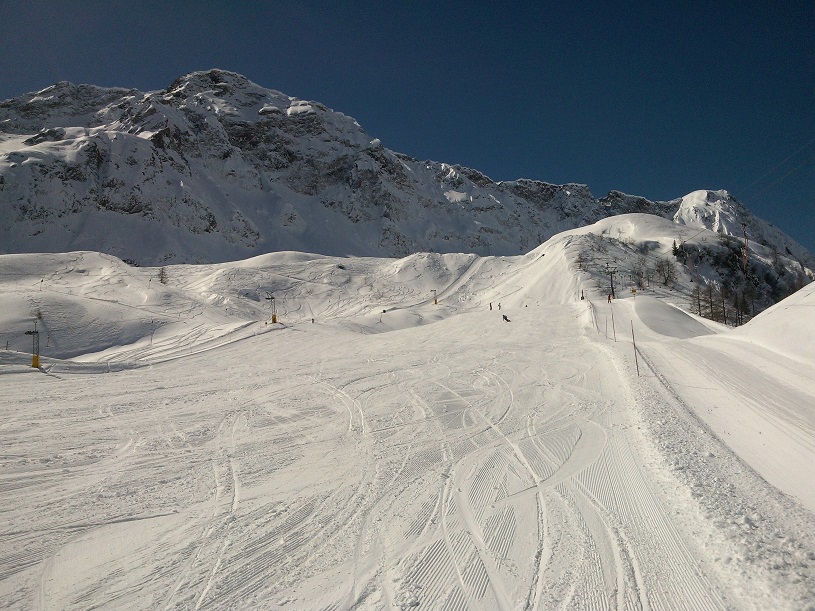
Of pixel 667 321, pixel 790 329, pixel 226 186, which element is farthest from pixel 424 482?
pixel 226 186

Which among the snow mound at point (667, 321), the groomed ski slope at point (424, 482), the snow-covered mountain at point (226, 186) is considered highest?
the snow-covered mountain at point (226, 186)

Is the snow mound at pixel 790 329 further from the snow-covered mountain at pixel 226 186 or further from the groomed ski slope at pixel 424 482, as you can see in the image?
the snow-covered mountain at pixel 226 186

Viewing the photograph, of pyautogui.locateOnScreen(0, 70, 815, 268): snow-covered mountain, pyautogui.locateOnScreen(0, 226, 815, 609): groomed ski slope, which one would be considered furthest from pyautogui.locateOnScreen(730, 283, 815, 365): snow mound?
pyautogui.locateOnScreen(0, 70, 815, 268): snow-covered mountain

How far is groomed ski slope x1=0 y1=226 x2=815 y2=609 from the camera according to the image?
3.41 m

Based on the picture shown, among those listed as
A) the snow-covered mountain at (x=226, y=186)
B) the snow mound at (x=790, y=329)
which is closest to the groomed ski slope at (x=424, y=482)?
the snow mound at (x=790, y=329)

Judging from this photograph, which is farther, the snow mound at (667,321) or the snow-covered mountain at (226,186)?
the snow-covered mountain at (226,186)

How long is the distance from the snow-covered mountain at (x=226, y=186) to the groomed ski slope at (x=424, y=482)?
92481 mm

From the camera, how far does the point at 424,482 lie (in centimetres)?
518

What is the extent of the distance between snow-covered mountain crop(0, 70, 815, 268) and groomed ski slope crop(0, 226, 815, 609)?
303ft

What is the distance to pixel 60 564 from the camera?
3.72 m

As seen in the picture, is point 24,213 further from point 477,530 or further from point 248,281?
point 477,530

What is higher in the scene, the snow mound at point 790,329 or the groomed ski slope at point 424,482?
the snow mound at point 790,329

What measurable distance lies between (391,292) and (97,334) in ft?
125

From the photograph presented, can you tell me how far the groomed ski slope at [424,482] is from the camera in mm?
3412
